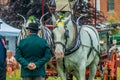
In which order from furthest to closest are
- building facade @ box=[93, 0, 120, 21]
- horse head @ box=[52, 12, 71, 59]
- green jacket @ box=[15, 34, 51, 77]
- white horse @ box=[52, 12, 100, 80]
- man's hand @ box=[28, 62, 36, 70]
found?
building facade @ box=[93, 0, 120, 21] → white horse @ box=[52, 12, 100, 80] → horse head @ box=[52, 12, 71, 59] → green jacket @ box=[15, 34, 51, 77] → man's hand @ box=[28, 62, 36, 70]

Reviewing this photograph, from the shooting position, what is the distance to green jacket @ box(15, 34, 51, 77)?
1107cm

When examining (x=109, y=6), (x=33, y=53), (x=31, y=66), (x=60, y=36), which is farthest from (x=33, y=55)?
(x=109, y=6)

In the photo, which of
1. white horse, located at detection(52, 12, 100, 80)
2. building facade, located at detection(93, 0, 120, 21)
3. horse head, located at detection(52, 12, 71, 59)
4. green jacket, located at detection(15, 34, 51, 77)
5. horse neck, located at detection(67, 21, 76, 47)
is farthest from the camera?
building facade, located at detection(93, 0, 120, 21)

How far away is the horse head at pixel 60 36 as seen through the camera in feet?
40.2

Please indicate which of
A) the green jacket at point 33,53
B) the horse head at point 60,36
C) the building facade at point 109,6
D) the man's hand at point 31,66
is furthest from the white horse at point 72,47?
the building facade at point 109,6

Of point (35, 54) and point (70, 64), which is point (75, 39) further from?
point (35, 54)

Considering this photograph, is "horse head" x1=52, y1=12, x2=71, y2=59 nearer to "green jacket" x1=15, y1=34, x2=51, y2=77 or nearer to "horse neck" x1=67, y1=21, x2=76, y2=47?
"horse neck" x1=67, y1=21, x2=76, y2=47

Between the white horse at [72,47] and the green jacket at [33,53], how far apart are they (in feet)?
3.64

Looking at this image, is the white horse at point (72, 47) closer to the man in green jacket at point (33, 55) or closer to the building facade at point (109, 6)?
the man in green jacket at point (33, 55)

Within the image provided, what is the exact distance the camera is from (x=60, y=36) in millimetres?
12516

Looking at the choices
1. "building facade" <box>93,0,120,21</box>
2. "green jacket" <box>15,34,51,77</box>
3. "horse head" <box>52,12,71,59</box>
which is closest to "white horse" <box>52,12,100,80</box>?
"horse head" <box>52,12,71,59</box>

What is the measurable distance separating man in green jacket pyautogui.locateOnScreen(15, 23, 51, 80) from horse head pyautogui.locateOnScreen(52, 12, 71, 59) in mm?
1106

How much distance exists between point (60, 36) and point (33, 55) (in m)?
1.52

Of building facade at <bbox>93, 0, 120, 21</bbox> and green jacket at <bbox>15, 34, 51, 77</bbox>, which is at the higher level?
green jacket at <bbox>15, 34, 51, 77</bbox>
